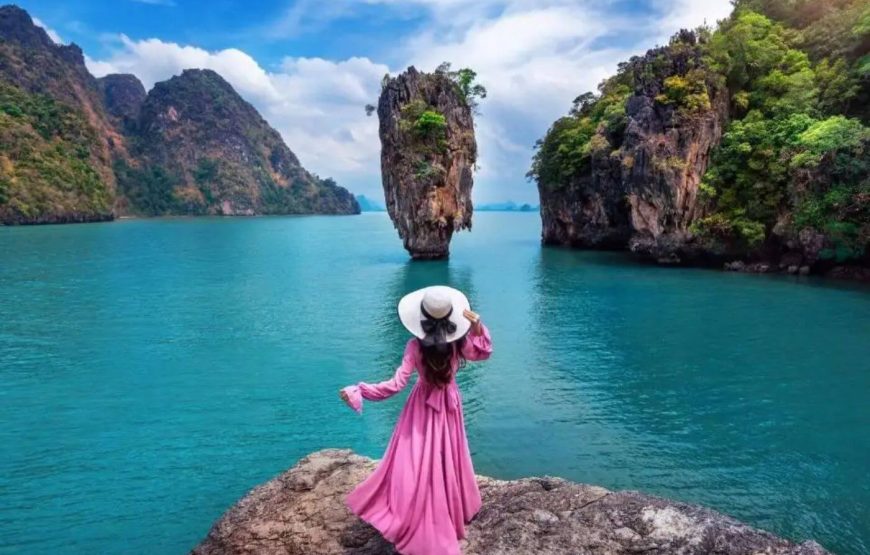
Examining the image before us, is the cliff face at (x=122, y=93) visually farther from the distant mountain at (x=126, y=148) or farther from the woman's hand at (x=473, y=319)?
the woman's hand at (x=473, y=319)

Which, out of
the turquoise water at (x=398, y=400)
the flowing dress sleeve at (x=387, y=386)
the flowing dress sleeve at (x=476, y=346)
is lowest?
the turquoise water at (x=398, y=400)

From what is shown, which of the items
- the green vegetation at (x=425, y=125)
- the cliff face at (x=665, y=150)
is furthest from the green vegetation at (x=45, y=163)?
the cliff face at (x=665, y=150)

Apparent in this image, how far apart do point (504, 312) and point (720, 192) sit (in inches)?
718

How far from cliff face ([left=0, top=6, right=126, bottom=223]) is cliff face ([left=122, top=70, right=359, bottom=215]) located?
1123 cm

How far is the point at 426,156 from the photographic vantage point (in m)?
39.7

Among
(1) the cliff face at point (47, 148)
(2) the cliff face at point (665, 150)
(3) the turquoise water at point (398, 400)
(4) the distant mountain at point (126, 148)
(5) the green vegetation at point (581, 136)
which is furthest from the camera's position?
(4) the distant mountain at point (126, 148)

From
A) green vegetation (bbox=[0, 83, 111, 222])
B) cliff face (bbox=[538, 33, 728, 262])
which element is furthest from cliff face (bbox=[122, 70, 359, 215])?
cliff face (bbox=[538, 33, 728, 262])

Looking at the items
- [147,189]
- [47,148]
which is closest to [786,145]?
[47,148]

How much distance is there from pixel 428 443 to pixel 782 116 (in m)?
36.4

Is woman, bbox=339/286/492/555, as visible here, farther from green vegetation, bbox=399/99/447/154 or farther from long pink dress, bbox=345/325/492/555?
green vegetation, bbox=399/99/447/154

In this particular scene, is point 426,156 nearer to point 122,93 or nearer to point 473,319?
point 473,319

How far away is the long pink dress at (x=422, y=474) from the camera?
4.34m

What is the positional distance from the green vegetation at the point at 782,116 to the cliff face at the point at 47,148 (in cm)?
8337

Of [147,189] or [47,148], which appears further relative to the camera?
[147,189]
